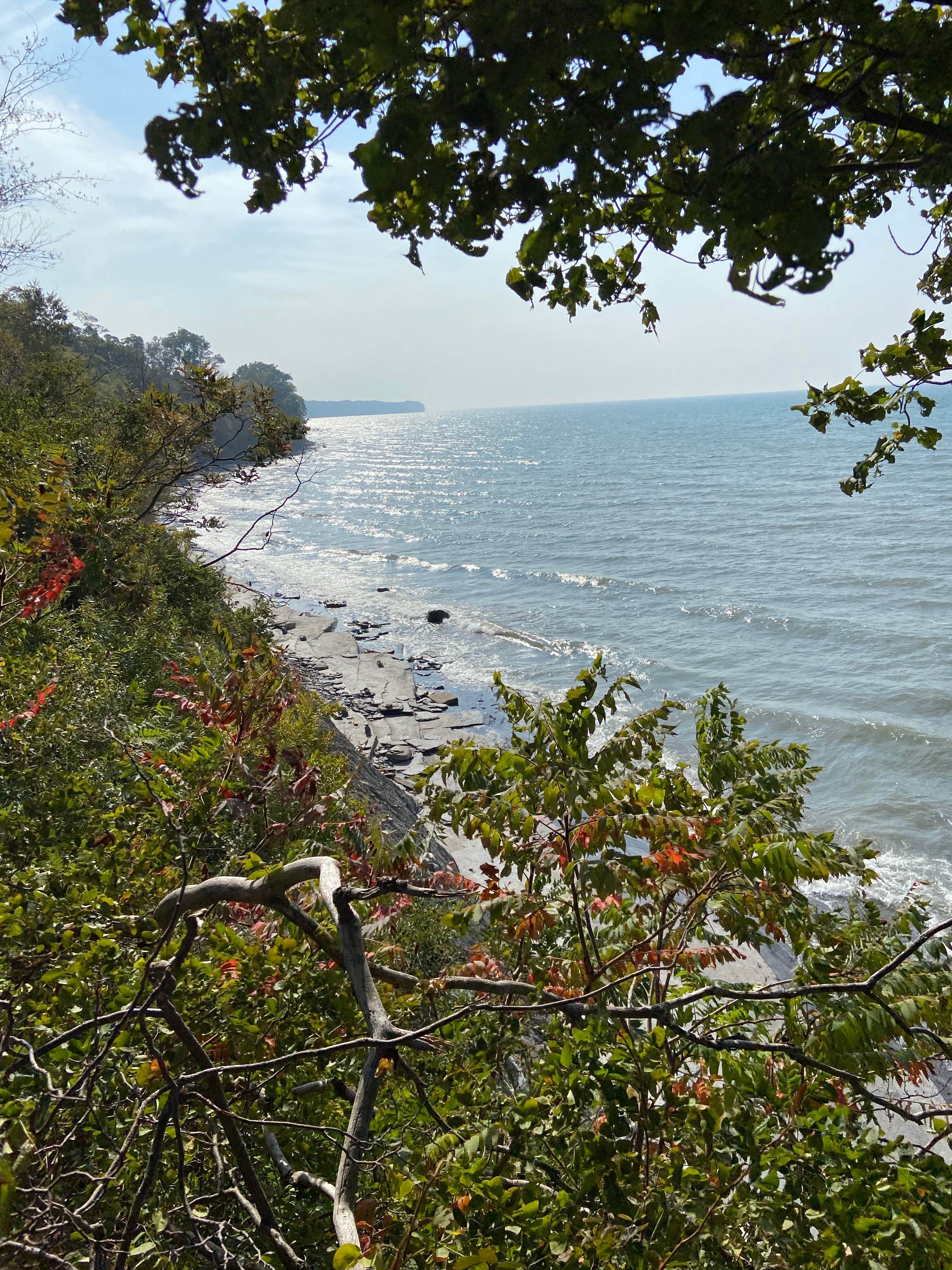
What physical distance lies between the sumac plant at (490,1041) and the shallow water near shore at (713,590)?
45.8ft

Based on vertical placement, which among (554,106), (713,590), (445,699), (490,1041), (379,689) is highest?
(554,106)

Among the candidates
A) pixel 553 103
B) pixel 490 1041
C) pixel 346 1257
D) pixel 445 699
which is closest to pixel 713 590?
pixel 445 699

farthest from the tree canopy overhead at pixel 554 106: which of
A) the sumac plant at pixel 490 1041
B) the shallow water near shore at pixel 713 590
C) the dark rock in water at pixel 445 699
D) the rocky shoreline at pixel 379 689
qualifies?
the dark rock in water at pixel 445 699

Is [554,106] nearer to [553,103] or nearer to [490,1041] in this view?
[553,103]

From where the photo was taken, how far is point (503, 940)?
3.87 meters

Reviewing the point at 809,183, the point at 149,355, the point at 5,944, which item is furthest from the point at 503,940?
the point at 149,355

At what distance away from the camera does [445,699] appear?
91.1 ft

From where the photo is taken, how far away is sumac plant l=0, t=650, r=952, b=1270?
77.2 inches

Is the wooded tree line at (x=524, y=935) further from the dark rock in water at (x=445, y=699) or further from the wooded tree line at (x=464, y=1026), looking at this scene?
the dark rock in water at (x=445, y=699)

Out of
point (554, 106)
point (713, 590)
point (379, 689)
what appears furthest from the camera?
point (713, 590)

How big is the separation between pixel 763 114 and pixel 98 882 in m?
4.53

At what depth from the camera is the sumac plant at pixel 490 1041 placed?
1960mm

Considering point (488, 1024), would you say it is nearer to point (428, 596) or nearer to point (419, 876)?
point (419, 876)

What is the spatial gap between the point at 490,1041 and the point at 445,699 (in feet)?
80.7
